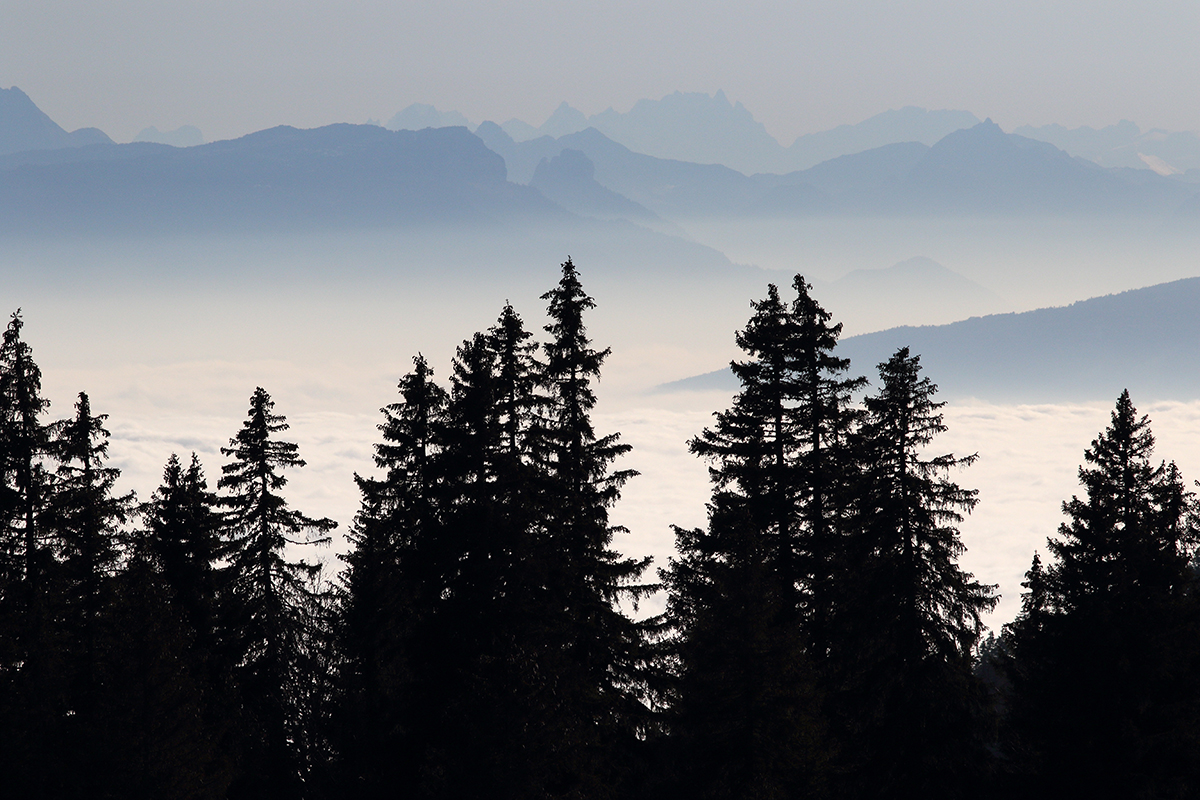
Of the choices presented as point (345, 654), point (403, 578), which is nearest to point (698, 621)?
point (403, 578)

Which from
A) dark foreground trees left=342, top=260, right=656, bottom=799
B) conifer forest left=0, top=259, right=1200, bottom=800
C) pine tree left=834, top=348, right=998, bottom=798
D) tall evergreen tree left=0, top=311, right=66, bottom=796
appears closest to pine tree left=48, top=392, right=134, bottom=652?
conifer forest left=0, top=259, right=1200, bottom=800

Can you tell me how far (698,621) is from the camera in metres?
24.3

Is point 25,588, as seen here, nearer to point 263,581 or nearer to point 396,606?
point 263,581

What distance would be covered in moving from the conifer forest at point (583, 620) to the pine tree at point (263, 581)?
126mm

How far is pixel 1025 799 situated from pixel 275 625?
2045cm

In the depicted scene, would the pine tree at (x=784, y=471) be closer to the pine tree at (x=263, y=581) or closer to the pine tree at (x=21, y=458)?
the pine tree at (x=263, y=581)

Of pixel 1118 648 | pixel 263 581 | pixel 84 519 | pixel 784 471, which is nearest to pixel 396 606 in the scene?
pixel 263 581

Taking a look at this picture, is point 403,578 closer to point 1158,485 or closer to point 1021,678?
point 1021,678

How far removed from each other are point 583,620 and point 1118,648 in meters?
11.9

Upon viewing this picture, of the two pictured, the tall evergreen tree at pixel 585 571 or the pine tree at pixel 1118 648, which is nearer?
the pine tree at pixel 1118 648

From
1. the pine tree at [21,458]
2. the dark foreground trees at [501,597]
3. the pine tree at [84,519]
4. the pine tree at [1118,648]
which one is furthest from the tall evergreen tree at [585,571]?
the pine tree at [21,458]

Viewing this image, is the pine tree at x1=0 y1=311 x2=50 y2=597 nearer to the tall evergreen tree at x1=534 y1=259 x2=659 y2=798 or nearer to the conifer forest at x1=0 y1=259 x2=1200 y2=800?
the conifer forest at x1=0 y1=259 x2=1200 y2=800

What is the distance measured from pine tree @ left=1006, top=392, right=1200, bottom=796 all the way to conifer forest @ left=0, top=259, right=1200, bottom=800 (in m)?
0.07

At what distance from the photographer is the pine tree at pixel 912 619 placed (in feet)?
81.6
